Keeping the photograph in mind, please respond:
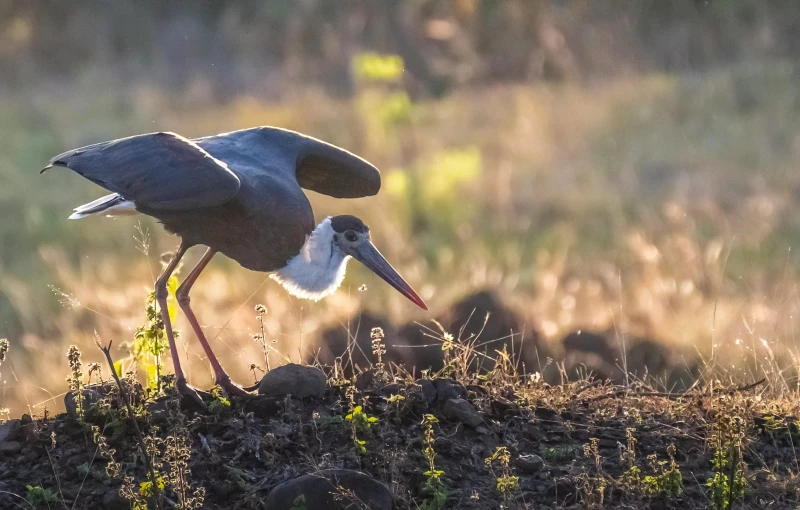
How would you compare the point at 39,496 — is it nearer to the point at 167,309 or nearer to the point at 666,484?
the point at 167,309

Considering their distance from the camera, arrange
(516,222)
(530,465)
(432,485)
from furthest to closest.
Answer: (516,222) < (530,465) < (432,485)

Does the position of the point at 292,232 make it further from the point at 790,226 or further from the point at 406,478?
the point at 790,226

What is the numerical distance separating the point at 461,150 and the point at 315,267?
408 inches

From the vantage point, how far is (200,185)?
209 inches

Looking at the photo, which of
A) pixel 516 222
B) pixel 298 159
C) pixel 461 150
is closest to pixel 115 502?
pixel 298 159

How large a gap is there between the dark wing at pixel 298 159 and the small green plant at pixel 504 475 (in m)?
2.10

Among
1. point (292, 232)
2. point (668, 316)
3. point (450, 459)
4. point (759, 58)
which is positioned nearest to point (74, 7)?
point (759, 58)

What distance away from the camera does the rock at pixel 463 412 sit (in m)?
4.71

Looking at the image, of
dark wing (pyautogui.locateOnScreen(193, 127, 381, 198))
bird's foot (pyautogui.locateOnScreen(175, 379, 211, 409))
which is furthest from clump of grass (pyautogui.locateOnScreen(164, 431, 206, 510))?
dark wing (pyautogui.locateOnScreen(193, 127, 381, 198))

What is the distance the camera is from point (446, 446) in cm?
455

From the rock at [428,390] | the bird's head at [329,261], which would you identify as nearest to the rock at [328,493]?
the rock at [428,390]

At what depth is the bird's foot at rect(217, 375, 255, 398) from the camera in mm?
5022

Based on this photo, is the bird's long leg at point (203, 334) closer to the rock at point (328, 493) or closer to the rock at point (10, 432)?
the rock at point (10, 432)

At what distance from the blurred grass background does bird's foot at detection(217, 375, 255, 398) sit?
25 centimetres
